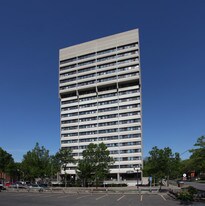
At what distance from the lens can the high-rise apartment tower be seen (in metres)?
115

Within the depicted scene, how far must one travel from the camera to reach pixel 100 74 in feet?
416

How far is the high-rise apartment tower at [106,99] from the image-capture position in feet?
378

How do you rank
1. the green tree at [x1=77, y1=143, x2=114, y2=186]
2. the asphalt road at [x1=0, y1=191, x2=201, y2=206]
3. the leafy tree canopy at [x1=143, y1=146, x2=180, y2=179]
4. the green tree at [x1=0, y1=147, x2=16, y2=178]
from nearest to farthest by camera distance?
1. the asphalt road at [x1=0, y1=191, x2=201, y2=206]
2. the leafy tree canopy at [x1=143, y1=146, x2=180, y2=179]
3. the green tree at [x1=77, y1=143, x2=114, y2=186]
4. the green tree at [x1=0, y1=147, x2=16, y2=178]

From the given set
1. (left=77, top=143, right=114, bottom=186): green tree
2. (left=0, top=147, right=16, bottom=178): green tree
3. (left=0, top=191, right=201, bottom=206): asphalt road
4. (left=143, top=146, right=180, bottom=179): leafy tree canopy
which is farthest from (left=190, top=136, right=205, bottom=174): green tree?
(left=0, top=147, right=16, bottom=178): green tree

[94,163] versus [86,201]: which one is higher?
[94,163]

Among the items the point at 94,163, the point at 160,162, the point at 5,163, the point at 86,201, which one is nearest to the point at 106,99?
the point at 94,163

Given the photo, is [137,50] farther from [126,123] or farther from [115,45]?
[126,123]

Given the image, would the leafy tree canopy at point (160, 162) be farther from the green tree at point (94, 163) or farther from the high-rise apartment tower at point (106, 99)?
the high-rise apartment tower at point (106, 99)

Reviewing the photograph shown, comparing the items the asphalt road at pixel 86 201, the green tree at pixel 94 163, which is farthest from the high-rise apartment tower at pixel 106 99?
the asphalt road at pixel 86 201

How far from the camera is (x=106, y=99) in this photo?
12569 centimetres

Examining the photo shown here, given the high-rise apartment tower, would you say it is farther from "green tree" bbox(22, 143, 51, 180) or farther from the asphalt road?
the asphalt road

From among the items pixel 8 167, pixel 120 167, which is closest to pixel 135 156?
pixel 120 167

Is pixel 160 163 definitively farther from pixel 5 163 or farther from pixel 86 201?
pixel 5 163

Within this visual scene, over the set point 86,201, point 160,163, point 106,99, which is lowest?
point 86,201
